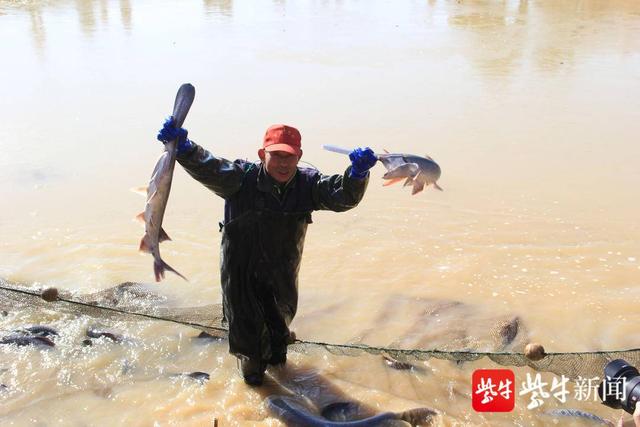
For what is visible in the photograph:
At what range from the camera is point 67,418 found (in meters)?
3.78

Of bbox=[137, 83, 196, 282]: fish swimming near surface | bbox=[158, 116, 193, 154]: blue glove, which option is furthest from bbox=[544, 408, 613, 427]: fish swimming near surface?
bbox=[158, 116, 193, 154]: blue glove

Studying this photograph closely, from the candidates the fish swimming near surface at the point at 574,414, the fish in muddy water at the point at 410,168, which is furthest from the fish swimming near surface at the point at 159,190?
the fish swimming near surface at the point at 574,414

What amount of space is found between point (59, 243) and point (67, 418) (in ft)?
9.55

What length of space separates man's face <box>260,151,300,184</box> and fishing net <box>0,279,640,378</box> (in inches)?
51.0

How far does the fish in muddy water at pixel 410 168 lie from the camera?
11.3 ft

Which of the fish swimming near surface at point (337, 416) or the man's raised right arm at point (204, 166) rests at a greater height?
the man's raised right arm at point (204, 166)

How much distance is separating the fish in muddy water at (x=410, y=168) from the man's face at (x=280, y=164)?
0.51 meters

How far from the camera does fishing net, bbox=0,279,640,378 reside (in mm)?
3691

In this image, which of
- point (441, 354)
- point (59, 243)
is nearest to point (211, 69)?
point (59, 243)

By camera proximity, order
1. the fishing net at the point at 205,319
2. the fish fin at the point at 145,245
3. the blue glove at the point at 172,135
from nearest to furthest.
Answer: the blue glove at the point at 172,135 → the fish fin at the point at 145,245 → the fishing net at the point at 205,319

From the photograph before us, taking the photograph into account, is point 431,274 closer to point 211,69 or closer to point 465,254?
point 465,254

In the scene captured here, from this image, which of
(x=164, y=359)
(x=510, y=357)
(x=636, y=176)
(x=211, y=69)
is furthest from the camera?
(x=211, y=69)

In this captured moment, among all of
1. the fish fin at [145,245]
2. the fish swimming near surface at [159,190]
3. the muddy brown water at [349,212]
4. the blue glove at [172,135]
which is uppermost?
the blue glove at [172,135]

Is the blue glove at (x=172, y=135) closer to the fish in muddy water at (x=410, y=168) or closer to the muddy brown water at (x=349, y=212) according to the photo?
the fish in muddy water at (x=410, y=168)
